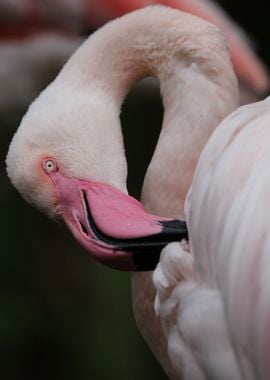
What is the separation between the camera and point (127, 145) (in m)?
5.79

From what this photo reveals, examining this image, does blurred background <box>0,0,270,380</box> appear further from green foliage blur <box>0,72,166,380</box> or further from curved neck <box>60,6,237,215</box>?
curved neck <box>60,6,237,215</box>

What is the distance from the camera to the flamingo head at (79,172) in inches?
107

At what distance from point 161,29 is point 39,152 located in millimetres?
460

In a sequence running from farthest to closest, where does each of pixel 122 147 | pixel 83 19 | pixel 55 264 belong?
pixel 55 264 → pixel 83 19 → pixel 122 147

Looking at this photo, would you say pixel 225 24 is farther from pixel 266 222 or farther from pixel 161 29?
pixel 266 222

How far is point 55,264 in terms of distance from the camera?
573 centimetres

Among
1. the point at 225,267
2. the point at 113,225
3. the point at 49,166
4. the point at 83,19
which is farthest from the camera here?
the point at 83,19

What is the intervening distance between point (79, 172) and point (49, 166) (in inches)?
2.9

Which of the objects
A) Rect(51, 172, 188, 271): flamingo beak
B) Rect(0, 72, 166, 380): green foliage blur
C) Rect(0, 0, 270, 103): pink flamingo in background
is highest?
Rect(51, 172, 188, 271): flamingo beak

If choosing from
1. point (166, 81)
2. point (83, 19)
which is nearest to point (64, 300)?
point (83, 19)

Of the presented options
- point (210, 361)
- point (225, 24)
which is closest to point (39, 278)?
point (225, 24)

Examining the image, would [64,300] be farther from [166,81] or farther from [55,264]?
[166,81]

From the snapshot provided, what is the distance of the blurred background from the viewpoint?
476 cm

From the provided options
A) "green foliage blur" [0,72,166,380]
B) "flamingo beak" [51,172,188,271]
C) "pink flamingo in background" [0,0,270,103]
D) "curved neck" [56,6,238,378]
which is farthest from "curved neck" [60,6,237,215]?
"green foliage blur" [0,72,166,380]
